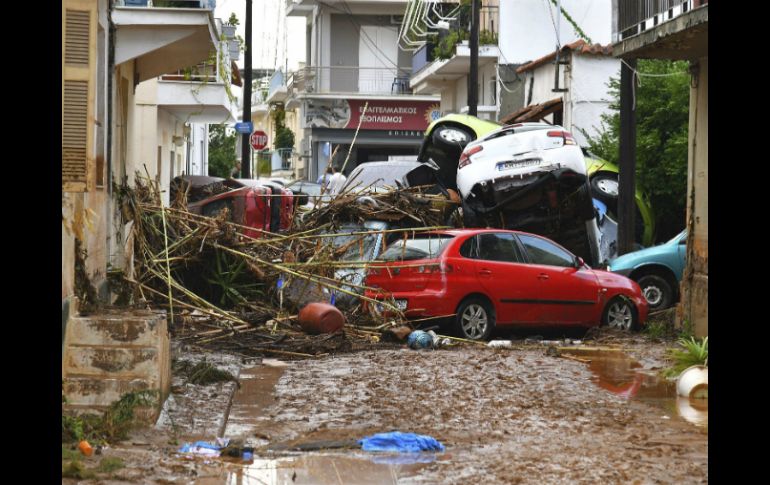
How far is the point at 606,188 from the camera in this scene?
23547 millimetres

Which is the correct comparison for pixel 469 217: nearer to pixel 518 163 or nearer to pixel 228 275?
pixel 518 163

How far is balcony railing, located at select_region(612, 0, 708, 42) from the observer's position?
49.7 ft

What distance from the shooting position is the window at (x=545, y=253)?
16.8 meters

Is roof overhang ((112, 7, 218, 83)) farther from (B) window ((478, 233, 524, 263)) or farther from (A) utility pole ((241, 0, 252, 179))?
(A) utility pole ((241, 0, 252, 179))

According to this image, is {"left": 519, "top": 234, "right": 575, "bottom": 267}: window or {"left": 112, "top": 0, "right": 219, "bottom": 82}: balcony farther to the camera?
{"left": 519, "top": 234, "right": 575, "bottom": 267}: window

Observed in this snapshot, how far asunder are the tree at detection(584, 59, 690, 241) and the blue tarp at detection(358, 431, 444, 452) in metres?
14.9

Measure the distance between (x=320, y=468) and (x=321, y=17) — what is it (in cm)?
4813

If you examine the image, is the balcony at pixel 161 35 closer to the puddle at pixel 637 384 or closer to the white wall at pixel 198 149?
the puddle at pixel 637 384

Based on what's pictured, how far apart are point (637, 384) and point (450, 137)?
43.4 feet

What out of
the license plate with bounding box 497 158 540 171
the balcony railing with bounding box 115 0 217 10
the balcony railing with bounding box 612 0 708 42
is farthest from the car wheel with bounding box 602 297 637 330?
the balcony railing with bounding box 115 0 217 10

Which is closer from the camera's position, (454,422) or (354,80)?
(454,422)

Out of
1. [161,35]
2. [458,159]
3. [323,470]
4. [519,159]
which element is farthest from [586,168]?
[323,470]

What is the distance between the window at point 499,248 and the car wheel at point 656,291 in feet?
12.0

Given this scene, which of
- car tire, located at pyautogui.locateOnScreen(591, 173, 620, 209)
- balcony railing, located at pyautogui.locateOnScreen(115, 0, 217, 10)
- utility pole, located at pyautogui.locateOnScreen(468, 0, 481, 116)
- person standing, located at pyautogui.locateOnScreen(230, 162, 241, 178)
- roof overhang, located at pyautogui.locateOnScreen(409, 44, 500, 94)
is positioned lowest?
car tire, located at pyautogui.locateOnScreen(591, 173, 620, 209)
